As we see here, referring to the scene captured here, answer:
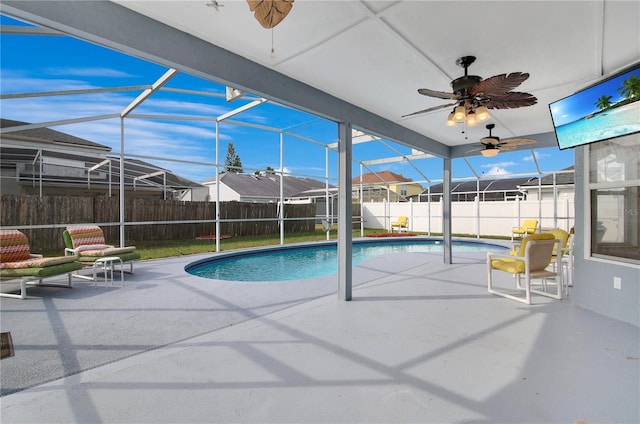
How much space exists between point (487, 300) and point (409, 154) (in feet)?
24.4

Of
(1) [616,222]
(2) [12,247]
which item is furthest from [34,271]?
(1) [616,222]

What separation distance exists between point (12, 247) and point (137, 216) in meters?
6.18

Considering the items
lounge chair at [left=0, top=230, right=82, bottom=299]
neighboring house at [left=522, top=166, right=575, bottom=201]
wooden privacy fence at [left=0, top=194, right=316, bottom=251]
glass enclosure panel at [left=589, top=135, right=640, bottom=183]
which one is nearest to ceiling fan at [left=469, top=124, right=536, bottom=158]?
glass enclosure panel at [left=589, top=135, right=640, bottom=183]

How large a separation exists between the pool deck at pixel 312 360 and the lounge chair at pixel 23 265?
312mm

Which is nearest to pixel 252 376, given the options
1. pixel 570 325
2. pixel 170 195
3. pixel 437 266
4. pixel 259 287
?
pixel 259 287

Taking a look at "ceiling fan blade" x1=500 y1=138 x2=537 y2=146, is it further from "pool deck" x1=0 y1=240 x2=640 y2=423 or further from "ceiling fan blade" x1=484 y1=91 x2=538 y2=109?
"pool deck" x1=0 y1=240 x2=640 y2=423

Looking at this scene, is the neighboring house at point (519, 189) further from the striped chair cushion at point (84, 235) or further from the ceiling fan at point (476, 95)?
the striped chair cushion at point (84, 235)

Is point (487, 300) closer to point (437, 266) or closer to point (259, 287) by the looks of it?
point (437, 266)

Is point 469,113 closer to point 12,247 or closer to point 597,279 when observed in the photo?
point 597,279

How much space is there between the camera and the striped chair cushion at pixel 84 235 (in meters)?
5.54

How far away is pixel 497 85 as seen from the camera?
3123 millimetres

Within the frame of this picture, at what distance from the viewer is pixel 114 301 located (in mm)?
4023

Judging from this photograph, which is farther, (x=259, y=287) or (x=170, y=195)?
(x=170, y=195)

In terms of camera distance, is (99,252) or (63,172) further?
(63,172)
